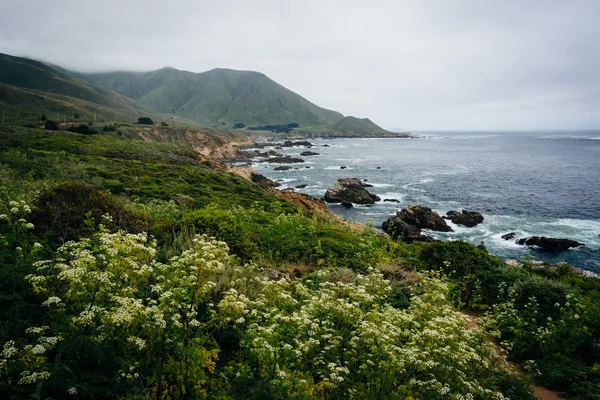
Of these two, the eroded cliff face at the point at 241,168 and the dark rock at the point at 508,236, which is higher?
the eroded cliff face at the point at 241,168

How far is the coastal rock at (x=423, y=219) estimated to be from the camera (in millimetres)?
35281

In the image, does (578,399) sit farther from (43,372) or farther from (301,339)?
(43,372)

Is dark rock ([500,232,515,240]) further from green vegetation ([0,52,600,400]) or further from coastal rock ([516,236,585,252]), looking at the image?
green vegetation ([0,52,600,400])

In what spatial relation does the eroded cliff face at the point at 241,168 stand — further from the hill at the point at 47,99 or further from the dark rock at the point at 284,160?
the hill at the point at 47,99

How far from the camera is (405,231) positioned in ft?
107

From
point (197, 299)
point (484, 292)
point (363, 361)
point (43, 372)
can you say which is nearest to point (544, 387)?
point (484, 292)

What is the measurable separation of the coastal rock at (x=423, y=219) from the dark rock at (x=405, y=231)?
1.02 meters

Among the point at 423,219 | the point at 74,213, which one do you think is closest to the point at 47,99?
the point at 423,219

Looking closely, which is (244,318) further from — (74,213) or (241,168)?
(241,168)

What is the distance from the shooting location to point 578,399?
637 cm

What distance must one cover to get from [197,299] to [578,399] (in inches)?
309

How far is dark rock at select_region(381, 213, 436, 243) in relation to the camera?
30.8m

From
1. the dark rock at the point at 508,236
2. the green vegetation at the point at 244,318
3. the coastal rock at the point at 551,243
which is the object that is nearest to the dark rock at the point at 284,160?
the dark rock at the point at 508,236

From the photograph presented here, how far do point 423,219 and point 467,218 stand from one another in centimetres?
602
